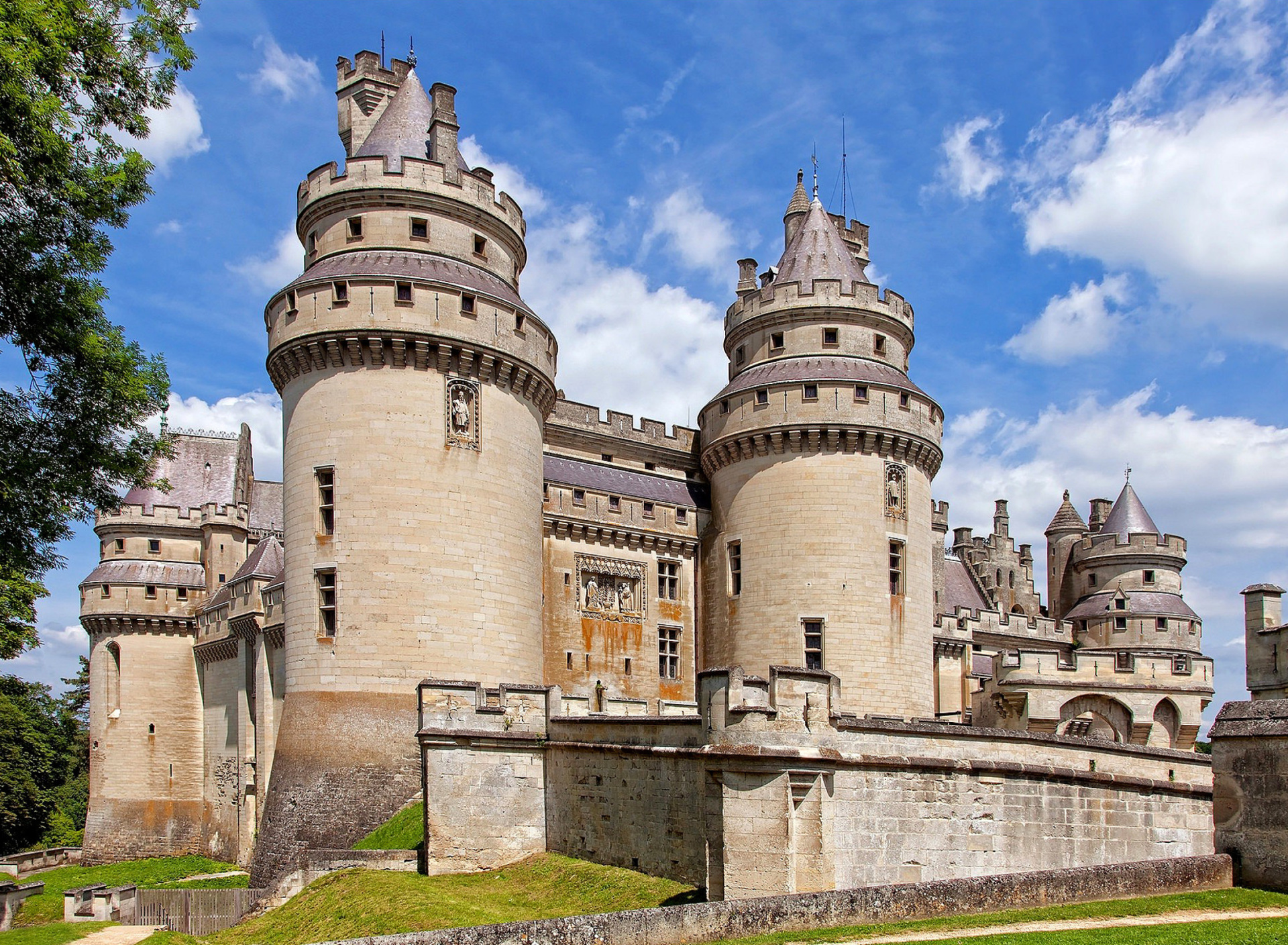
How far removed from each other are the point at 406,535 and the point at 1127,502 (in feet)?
111

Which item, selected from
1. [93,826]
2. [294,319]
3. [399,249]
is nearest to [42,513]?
[294,319]

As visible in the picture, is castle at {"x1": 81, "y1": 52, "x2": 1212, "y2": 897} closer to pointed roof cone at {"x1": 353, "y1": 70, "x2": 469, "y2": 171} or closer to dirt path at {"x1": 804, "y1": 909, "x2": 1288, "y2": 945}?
pointed roof cone at {"x1": 353, "y1": 70, "x2": 469, "y2": 171}

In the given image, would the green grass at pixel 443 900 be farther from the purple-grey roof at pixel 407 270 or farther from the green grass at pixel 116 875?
the purple-grey roof at pixel 407 270

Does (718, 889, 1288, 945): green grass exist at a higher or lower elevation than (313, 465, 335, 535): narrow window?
lower

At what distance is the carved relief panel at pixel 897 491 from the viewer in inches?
1401

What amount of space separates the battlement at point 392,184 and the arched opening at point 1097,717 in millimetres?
22467

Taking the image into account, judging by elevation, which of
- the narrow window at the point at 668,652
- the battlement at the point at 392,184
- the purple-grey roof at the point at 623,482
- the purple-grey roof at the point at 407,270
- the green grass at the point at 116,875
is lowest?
the green grass at the point at 116,875

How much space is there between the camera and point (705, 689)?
58.3 feet

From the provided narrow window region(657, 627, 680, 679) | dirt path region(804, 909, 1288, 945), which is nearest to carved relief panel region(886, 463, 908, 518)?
narrow window region(657, 627, 680, 679)

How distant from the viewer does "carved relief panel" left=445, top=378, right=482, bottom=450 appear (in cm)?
2916

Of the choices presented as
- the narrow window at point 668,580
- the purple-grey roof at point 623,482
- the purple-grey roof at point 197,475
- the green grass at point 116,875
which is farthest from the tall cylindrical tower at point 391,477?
the purple-grey roof at point 197,475

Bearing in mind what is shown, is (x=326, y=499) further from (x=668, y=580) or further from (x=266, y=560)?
(x=266, y=560)

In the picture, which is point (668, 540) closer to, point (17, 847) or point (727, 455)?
point (727, 455)

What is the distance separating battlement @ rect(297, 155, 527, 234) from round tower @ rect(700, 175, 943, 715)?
10.6 metres
